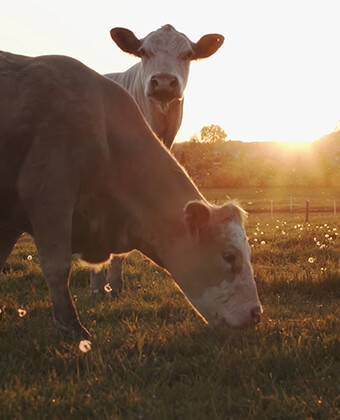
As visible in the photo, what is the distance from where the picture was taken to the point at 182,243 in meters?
5.11

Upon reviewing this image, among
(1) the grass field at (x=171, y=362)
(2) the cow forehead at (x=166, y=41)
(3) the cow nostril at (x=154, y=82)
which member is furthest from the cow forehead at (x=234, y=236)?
(2) the cow forehead at (x=166, y=41)

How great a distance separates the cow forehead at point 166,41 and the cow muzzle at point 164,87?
86 cm

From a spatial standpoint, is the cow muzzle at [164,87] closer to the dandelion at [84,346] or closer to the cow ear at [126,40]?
the cow ear at [126,40]

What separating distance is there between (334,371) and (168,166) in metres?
2.53

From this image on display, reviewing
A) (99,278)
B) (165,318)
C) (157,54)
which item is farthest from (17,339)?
(157,54)

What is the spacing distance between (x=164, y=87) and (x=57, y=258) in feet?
11.6

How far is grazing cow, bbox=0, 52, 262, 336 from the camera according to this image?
484 cm

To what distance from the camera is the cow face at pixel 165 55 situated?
7.66 meters

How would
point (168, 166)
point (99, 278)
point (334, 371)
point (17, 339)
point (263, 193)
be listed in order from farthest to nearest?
1. point (263, 193)
2. point (99, 278)
3. point (168, 166)
4. point (17, 339)
5. point (334, 371)

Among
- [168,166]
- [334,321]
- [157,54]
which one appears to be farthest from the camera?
[157,54]

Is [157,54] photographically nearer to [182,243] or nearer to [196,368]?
[182,243]

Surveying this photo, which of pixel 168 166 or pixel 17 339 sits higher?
pixel 168 166

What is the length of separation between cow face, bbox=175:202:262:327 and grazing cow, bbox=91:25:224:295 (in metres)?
2.65

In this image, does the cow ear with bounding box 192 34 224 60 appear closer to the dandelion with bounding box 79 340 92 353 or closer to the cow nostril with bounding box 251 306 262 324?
the cow nostril with bounding box 251 306 262 324
